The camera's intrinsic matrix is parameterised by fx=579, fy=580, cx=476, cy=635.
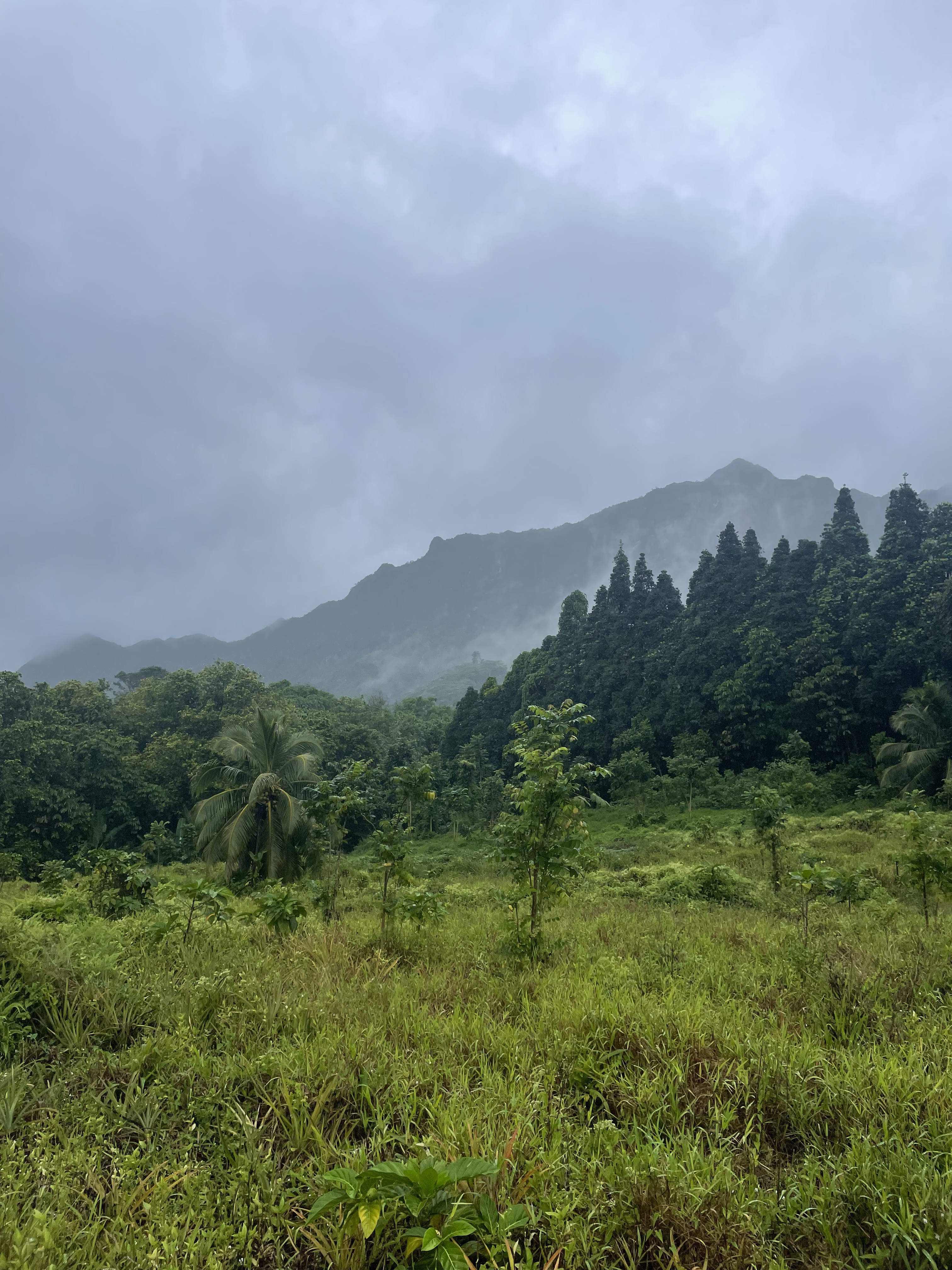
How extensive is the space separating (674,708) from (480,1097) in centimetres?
4294

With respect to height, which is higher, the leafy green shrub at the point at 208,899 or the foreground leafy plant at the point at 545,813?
the foreground leafy plant at the point at 545,813

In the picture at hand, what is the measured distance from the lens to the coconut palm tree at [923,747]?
2452 centimetres

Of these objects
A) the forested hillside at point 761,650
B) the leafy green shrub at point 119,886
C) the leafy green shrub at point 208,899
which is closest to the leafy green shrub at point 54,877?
the leafy green shrub at point 119,886

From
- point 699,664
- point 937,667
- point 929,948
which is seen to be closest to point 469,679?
point 699,664

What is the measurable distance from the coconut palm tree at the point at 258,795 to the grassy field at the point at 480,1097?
992 centimetres

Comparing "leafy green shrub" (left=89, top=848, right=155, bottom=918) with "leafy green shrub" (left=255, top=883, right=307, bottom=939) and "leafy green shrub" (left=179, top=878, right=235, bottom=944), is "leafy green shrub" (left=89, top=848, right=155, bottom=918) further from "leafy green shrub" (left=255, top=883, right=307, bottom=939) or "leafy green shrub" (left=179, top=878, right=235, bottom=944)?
"leafy green shrub" (left=255, top=883, right=307, bottom=939)

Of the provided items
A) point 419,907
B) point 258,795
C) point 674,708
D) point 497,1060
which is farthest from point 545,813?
point 674,708

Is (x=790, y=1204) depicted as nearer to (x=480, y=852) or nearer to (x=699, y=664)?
(x=480, y=852)

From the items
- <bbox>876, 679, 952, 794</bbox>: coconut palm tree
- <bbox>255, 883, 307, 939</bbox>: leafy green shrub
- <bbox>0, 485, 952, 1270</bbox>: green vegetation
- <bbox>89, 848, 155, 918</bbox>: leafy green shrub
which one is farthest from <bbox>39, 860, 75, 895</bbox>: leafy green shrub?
<bbox>876, 679, 952, 794</bbox>: coconut palm tree

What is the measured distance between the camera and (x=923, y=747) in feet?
84.7

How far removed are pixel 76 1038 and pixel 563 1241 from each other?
3.31m

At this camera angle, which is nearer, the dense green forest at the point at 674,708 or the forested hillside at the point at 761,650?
the dense green forest at the point at 674,708

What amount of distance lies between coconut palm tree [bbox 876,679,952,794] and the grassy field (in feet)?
76.6

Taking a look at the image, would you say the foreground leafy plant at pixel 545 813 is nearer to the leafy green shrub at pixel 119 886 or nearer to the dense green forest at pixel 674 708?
the leafy green shrub at pixel 119 886
